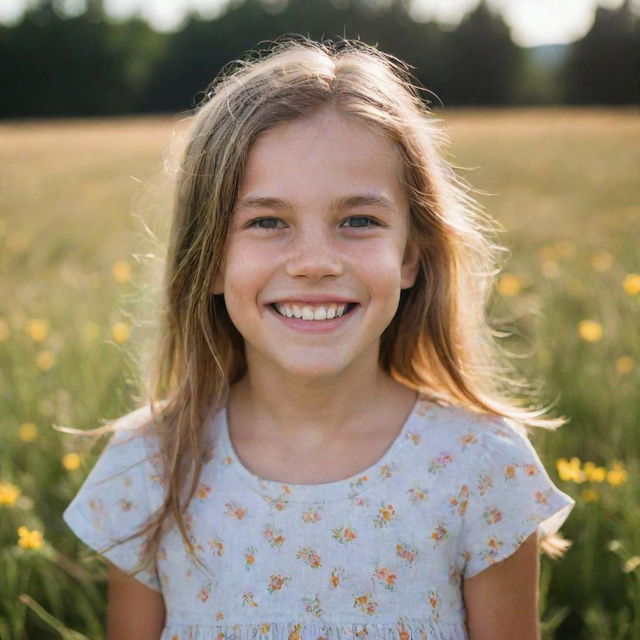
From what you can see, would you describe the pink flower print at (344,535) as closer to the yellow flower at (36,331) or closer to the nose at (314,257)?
the nose at (314,257)

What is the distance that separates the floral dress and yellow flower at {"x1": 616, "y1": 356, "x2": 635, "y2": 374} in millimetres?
1017

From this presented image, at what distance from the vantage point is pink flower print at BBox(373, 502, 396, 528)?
4.74 feet

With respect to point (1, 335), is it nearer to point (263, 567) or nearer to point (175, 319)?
point (175, 319)

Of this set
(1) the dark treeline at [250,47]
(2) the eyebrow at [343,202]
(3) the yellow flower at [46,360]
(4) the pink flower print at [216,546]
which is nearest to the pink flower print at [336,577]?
(4) the pink flower print at [216,546]

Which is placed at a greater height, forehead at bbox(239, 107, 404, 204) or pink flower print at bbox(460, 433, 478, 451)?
forehead at bbox(239, 107, 404, 204)

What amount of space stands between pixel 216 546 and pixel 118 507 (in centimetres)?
21

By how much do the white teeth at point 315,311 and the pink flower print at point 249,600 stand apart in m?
0.49

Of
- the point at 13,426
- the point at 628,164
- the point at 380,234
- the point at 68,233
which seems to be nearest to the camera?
the point at 380,234

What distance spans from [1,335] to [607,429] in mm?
1938

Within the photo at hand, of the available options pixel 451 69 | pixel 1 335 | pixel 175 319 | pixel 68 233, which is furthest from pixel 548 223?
pixel 451 69

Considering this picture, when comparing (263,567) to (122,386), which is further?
(122,386)

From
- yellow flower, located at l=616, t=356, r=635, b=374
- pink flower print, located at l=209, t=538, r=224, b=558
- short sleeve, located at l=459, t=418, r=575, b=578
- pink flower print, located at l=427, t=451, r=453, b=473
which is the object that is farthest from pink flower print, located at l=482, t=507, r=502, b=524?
yellow flower, located at l=616, t=356, r=635, b=374

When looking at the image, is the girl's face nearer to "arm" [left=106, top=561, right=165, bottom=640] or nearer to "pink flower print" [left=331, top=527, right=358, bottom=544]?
"pink flower print" [left=331, top=527, right=358, bottom=544]

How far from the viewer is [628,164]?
31.7 feet
